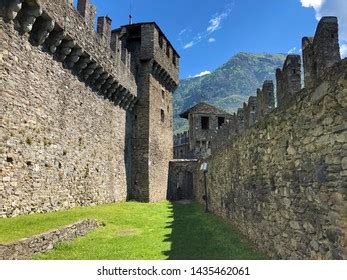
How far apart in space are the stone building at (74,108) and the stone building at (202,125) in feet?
38.5

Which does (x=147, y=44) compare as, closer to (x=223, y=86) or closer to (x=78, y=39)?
(x=78, y=39)

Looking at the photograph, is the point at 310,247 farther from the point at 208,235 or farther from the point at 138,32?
the point at 138,32

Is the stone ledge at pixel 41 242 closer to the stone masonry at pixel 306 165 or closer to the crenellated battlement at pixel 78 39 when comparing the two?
the stone masonry at pixel 306 165

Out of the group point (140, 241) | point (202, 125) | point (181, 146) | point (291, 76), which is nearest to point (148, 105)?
point (140, 241)

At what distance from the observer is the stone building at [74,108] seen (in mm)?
9852

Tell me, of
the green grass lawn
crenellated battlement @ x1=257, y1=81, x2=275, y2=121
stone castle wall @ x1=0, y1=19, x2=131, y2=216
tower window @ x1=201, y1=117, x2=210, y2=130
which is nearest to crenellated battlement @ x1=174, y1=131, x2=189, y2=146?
tower window @ x1=201, y1=117, x2=210, y2=130

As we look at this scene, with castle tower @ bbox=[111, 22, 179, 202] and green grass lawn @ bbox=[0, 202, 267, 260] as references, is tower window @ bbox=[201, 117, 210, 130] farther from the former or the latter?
green grass lawn @ bbox=[0, 202, 267, 260]

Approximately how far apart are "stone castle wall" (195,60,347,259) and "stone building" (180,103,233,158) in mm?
27264

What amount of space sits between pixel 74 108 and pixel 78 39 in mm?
2612

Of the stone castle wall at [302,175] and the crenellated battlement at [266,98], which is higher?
the crenellated battlement at [266,98]

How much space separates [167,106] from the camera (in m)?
26.9

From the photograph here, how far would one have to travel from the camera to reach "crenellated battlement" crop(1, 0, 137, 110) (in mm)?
10328

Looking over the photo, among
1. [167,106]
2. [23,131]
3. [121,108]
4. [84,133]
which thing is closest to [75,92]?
[84,133]

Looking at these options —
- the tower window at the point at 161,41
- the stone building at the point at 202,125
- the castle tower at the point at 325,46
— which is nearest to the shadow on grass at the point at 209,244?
the castle tower at the point at 325,46
